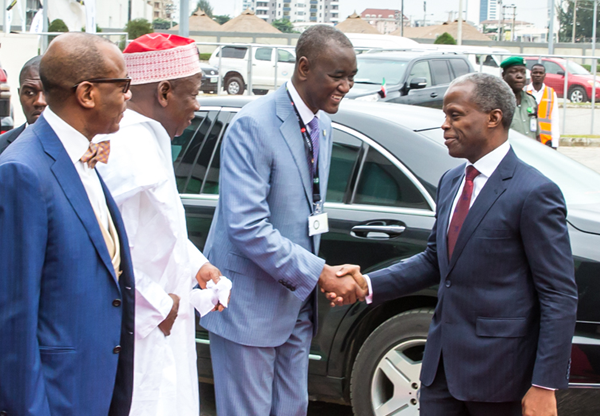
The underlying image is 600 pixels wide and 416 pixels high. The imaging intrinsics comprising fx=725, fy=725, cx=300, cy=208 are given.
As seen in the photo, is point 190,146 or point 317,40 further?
point 190,146

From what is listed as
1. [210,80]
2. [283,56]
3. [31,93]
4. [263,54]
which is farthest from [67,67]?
[210,80]

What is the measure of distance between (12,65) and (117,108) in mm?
15132

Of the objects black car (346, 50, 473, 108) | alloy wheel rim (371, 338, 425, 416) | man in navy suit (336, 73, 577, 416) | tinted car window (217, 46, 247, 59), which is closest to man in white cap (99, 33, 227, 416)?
man in navy suit (336, 73, 577, 416)

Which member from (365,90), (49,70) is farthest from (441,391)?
(365,90)

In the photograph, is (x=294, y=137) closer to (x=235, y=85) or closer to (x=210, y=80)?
(x=210, y=80)

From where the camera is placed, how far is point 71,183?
203 centimetres

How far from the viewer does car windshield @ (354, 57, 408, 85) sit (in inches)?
591

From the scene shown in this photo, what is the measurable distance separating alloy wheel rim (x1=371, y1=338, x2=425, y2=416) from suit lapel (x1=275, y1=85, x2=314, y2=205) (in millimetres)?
1065

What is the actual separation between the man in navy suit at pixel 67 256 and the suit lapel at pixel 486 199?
116cm

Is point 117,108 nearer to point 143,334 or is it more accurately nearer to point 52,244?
point 52,244

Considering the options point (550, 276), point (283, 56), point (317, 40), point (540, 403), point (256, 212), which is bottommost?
point (540, 403)

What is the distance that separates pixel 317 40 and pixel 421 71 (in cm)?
1270

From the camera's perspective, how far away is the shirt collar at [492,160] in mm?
2641

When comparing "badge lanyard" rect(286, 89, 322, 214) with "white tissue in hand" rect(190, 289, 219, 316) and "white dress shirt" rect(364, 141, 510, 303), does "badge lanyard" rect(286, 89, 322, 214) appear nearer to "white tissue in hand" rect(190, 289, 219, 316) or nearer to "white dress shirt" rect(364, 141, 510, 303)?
"white tissue in hand" rect(190, 289, 219, 316)
